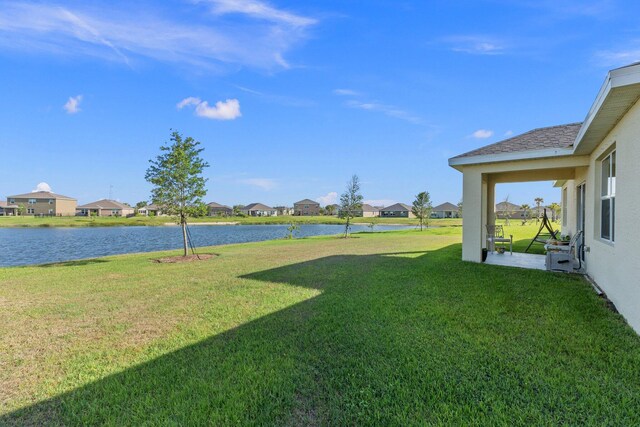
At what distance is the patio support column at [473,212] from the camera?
9195 millimetres

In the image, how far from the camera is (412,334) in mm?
3979

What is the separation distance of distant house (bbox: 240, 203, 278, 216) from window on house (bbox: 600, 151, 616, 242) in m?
102

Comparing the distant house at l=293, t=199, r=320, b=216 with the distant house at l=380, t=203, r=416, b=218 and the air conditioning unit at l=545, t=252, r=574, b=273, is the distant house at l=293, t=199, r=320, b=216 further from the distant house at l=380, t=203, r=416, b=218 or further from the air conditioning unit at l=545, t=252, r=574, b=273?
the air conditioning unit at l=545, t=252, r=574, b=273

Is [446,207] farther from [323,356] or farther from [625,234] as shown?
[323,356]

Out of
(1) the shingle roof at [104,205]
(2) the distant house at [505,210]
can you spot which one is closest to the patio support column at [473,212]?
(2) the distant house at [505,210]

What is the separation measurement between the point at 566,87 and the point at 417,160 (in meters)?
18.2

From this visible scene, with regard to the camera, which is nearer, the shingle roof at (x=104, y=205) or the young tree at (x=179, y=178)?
the young tree at (x=179, y=178)

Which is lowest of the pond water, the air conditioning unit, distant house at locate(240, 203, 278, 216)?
the pond water

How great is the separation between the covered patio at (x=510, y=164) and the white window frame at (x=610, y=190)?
4.53 feet

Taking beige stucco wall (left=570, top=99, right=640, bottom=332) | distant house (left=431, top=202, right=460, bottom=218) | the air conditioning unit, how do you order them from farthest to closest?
distant house (left=431, top=202, right=460, bottom=218)
the air conditioning unit
beige stucco wall (left=570, top=99, right=640, bottom=332)

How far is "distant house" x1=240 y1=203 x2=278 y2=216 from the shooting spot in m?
106

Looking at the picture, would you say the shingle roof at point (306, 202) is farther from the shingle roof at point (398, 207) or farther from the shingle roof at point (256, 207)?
the shingle roof at point (398, 207)

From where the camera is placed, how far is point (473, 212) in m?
9.22

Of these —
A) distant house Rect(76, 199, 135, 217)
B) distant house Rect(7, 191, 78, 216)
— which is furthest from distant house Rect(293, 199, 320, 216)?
distant house Rect(7, 191, 78, 216)
